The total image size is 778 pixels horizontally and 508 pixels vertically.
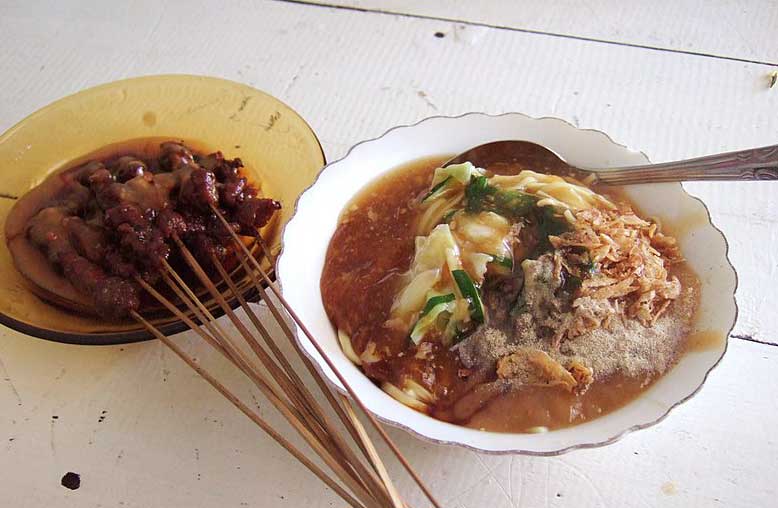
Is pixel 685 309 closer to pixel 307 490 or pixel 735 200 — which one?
pixel 735 200

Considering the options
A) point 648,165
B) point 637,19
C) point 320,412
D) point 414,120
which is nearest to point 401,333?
point 320,412

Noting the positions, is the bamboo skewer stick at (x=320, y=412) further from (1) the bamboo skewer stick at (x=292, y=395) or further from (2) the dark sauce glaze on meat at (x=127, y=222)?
(2) the dark sauce glaze on meat at (x=127, y=222)

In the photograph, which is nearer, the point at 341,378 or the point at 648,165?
the point at 341,378

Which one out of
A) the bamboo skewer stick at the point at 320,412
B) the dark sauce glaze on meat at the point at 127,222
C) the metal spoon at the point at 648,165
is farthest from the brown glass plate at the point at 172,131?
the metal spoon at the point at 648,165

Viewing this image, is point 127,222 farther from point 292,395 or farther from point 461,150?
point 461,150

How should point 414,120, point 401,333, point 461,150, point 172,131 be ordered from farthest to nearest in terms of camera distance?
point 414,120 → point 172,131 → point 461,150 → point 401,333

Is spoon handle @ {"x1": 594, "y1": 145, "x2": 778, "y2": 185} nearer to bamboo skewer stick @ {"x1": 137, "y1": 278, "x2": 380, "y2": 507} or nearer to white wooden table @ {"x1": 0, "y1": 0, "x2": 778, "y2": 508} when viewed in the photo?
white wooden table @ {"x1": 0, "y1": 0, "x2": 778, "y2": 508}

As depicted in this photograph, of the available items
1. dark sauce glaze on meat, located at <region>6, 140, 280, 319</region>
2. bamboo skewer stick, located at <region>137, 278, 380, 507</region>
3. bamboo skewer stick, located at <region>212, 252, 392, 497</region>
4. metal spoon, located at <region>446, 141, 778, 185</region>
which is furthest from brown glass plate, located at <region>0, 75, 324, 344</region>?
metal spoon, located at <region>446, 141, 778, 185</region>

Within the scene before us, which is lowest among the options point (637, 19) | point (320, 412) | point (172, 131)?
point (637, 19)
